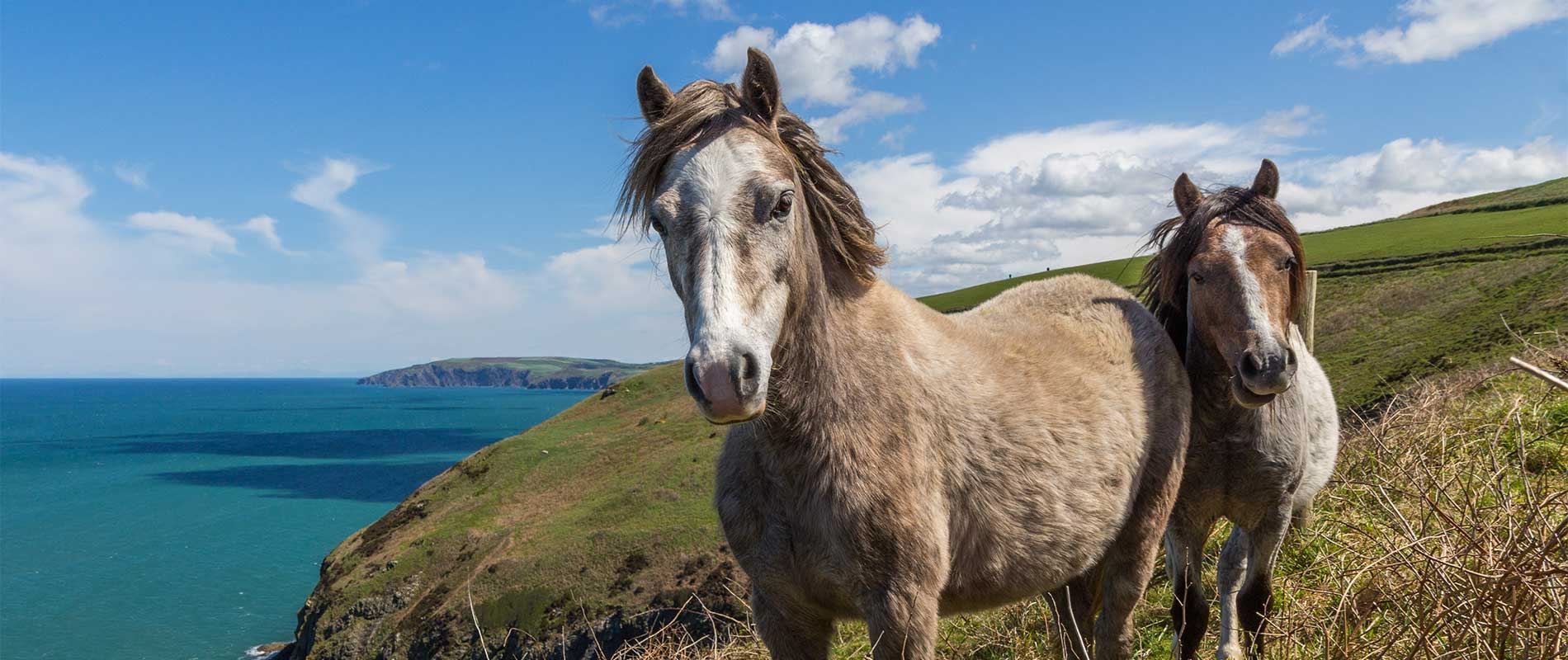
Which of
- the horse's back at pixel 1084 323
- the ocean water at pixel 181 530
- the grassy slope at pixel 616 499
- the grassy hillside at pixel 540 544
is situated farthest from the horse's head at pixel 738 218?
the ocean water at pixel 181 530

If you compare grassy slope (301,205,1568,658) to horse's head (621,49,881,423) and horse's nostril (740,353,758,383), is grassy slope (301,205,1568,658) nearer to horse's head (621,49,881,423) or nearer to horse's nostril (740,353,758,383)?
horse's head (621,49,881,423)

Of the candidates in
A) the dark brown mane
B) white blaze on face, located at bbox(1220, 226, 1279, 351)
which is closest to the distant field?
white blaze on face, located at bbox(1220, 226, 1279, 351)

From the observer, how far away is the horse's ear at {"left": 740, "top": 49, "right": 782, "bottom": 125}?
296cm

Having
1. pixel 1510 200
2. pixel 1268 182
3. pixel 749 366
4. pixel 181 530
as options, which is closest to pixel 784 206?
pixel 749 366

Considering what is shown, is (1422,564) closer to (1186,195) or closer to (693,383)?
(1186,195)

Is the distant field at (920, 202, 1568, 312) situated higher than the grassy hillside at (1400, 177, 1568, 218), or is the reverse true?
the grassy hillside at (1400, 177, 1568, 218)

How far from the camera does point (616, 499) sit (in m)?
34.7

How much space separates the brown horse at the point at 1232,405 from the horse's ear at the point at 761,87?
8.69 ft

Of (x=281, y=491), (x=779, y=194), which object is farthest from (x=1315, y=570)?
(x=281, y=491)

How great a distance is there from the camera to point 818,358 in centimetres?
292

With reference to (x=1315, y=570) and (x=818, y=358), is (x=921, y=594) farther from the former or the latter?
(x=1315, y=570)

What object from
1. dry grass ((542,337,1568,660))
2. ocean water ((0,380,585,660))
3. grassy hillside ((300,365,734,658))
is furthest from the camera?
ocean water ((0,380,585,660))

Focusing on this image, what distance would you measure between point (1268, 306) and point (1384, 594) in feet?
4.70

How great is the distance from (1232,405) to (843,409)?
272 centimetres
